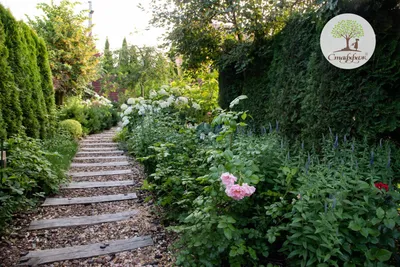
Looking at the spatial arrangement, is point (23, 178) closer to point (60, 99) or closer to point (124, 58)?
point (60, 99)

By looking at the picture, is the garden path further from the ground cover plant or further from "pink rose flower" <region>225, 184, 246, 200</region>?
"pink rose flower" <region>225, 184, 246, 200</region>

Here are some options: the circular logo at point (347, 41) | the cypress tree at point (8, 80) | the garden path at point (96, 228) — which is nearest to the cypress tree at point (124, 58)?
the cypress tree at point (8, 80)

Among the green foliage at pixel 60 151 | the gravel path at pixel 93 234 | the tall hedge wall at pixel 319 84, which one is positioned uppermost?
the tall hedge wall at pixel 319 84

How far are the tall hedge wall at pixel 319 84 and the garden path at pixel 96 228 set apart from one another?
2017mm

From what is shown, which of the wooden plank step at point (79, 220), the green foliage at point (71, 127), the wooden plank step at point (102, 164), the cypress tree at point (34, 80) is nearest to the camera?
the wooden plank step at point (79, 220)

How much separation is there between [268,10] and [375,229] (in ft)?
11.0

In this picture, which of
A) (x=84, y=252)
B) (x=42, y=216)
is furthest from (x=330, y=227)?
(x=42, y=216)

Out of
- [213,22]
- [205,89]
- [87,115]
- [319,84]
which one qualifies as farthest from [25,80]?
[319,84]

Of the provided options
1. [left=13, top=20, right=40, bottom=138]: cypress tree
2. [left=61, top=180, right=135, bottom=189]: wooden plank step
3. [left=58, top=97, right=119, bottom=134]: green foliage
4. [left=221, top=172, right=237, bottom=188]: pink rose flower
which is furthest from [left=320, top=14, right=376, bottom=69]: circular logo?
[left=58, top=97, right=119, bottom=134]: green foliage

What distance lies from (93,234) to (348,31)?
10.1ft

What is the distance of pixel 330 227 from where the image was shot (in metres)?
1.29

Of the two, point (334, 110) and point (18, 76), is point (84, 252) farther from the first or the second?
point (18, 76)

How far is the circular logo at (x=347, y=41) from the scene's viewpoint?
7.57 ft

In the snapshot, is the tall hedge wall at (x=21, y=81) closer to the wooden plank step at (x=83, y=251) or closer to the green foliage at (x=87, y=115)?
the wooden plank step at (x=83, y=251)
